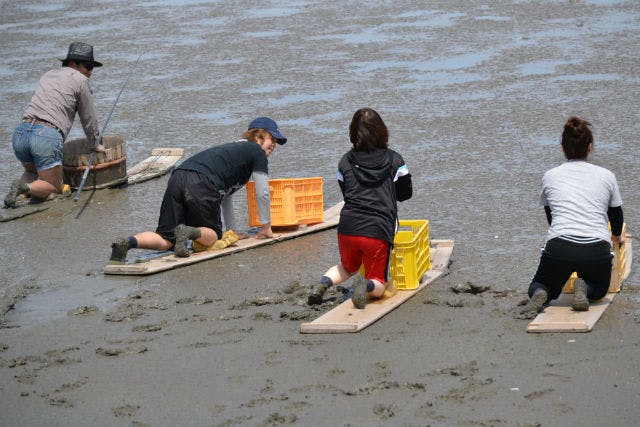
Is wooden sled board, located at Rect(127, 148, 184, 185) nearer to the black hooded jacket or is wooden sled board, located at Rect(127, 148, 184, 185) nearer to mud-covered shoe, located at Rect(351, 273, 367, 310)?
the black hooded jacket

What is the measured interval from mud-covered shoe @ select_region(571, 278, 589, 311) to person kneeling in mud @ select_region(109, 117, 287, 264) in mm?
3231

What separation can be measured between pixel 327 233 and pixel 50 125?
127 inches

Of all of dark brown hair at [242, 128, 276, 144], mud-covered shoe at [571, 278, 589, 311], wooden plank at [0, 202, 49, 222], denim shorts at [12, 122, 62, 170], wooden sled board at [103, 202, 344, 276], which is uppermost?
dark brown hair at [242, 128, 276, 144]

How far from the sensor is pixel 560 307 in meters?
7.97

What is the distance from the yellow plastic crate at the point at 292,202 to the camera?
35.0ft

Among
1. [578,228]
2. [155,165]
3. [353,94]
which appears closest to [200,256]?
[578,228]

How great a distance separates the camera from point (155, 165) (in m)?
13.2

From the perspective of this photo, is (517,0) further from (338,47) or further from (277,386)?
(277,386)

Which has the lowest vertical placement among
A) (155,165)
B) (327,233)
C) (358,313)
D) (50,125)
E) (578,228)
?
(327,233)

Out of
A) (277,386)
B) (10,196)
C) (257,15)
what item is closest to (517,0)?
(257,15)

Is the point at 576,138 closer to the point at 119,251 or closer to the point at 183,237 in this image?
the point at 183,237

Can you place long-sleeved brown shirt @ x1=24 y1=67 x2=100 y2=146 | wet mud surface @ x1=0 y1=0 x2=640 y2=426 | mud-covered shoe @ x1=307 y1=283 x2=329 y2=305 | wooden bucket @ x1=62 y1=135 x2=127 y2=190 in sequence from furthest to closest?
wooden bucket @ x1=62 y1=135 x2=127 y2=190 < long-sleeved brown shirt @ x1=24 y1=67 x2=100 y2=146 < mud-covered shoe @ x1=307 y1=283 x2=329 y2=305 < wet mud surface @ x1=0 y1=0 x2=640 y2=426

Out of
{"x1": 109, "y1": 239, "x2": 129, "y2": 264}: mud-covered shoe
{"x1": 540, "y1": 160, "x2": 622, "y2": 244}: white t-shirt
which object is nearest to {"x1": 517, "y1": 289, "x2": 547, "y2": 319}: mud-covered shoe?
{"x1": 540, "y1": 160, "x2": 622, "y2": 244}: white t-shirt

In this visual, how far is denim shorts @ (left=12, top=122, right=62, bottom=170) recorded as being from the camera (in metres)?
11.9
